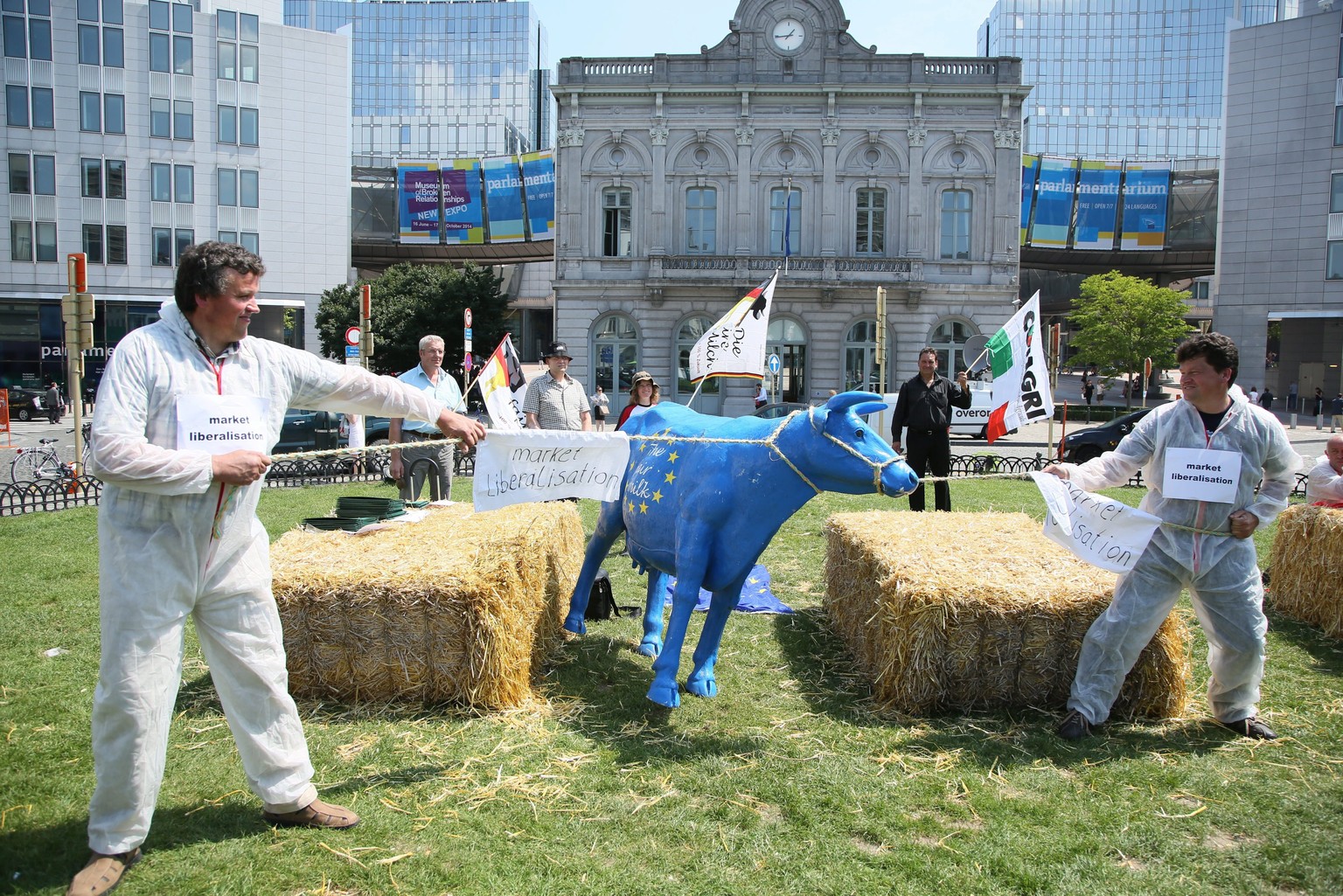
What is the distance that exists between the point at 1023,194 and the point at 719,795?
50.5 metres

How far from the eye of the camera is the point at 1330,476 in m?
6.60

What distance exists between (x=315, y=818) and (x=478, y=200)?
49.3m

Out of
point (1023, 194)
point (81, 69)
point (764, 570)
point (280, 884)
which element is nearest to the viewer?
point (280, 884)

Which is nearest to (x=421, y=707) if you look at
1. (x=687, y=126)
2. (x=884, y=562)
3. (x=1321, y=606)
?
(x=884, y=562)

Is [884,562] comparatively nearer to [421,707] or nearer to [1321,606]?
[421,707]

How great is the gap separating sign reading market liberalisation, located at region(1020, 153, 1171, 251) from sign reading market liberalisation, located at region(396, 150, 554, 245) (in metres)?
25.3

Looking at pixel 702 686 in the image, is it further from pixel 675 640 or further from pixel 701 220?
pixel 701 220

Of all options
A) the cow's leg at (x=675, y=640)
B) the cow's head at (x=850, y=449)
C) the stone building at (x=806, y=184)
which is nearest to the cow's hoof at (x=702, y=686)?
the cow's leg at (x=675, y=640)

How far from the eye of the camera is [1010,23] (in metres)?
104

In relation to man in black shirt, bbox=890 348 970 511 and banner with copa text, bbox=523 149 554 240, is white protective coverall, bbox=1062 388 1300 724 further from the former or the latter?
banner with copa text, bbox=523 149 554 240

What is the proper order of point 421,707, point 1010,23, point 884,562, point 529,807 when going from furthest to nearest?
point 1010,23 → point 884,562 → point 421,707 → point 529,807

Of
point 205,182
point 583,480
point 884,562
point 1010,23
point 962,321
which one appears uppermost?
point 1010,23

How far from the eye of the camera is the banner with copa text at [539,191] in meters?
48.6

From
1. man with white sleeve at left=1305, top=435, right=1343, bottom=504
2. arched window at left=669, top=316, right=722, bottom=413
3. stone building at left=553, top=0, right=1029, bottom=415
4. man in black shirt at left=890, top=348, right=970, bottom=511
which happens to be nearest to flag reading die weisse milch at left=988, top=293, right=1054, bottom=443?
man in black shirt at left=890, top=348, right=970, bottom=511
